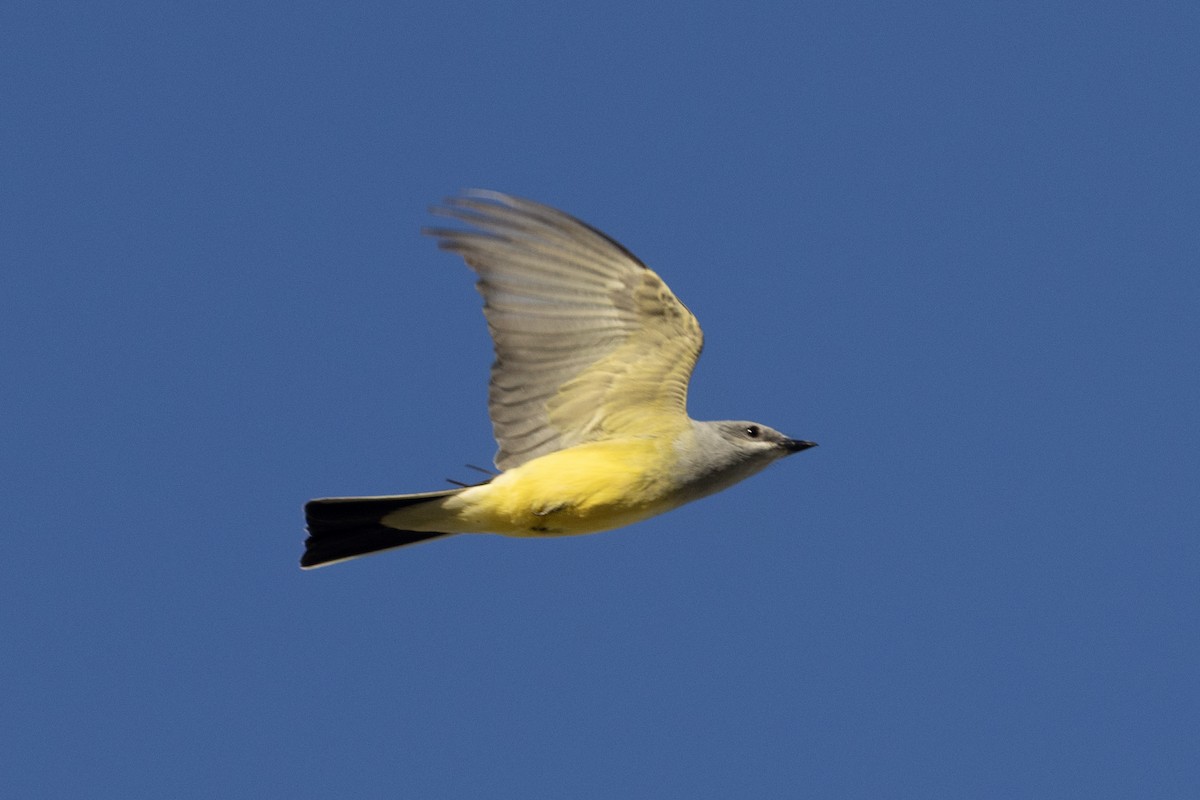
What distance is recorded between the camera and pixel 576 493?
10.5 meters

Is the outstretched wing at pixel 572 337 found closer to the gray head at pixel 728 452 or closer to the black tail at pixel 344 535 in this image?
the gray head at pixel 728 452

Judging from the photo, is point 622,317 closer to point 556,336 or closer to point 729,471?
point 556,336

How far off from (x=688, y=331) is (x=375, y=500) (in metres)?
2.32

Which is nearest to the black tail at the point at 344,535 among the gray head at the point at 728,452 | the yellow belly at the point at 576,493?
the yellow belly at the point at 576,493

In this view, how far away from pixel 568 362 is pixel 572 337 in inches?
6.6

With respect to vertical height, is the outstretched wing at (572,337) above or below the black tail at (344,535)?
above

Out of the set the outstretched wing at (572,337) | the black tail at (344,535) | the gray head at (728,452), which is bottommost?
the black tail at (344,535)

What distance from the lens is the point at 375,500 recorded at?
10.8 metres

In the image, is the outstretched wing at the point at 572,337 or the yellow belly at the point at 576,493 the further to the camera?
the outstretched wing at the point at 572,337

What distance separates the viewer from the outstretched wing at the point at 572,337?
36.5ft

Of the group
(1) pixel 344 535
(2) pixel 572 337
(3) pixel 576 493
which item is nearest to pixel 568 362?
(2) pixel 572 337

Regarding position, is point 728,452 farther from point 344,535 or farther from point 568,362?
point 344,535

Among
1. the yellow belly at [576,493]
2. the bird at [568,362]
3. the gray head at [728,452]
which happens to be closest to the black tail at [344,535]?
the bird at [568,362]

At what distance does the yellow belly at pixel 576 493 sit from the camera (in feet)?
34.5
